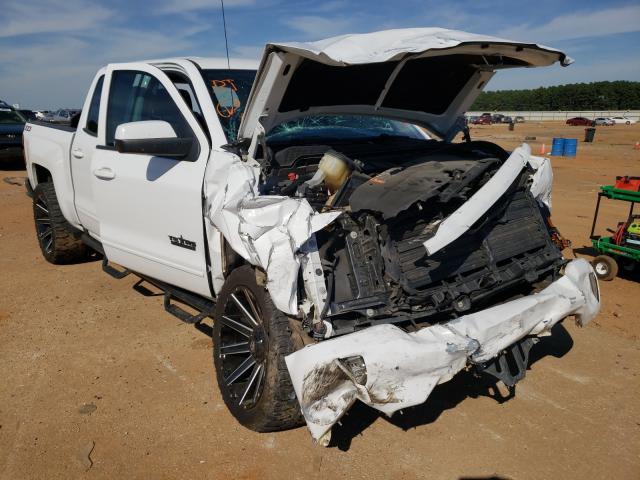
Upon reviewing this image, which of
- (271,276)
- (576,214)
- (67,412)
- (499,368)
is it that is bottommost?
(576,214)

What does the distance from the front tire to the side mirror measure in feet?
3.07

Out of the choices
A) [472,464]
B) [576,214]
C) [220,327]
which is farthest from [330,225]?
[576,214]

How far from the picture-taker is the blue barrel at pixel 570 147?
22.2 metres

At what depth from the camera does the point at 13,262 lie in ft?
21.5

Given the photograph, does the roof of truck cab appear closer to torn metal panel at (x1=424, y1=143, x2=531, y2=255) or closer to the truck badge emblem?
the truck badge emblem

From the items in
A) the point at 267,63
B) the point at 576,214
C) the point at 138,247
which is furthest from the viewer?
the point at 576,214

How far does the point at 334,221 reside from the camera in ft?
9.65

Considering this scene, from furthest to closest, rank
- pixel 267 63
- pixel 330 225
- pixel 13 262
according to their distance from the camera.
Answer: pixel 13 262, pixel 267 63, pixel 330 225

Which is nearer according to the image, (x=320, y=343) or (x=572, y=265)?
(x=320, y=343)

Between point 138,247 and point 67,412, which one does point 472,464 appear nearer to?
point 67,412

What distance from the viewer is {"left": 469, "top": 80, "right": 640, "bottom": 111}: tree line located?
8325 cm

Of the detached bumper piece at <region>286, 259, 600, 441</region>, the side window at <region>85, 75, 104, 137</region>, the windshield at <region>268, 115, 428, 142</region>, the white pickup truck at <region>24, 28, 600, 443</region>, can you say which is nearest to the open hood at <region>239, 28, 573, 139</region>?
the white pickup truck at <region>24, 28, 600, 443</region>

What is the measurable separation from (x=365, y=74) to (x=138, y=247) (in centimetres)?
214

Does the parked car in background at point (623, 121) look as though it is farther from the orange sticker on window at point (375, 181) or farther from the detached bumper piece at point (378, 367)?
the detached bumper piece at point (378, 367)
